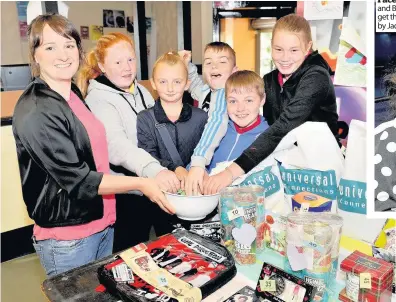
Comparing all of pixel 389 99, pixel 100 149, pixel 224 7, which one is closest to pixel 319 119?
pixel 389 99

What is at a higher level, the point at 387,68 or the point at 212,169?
the point at 387,68

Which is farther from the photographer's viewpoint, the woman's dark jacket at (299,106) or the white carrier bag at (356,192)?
the woman's dark jacket at (299,106)

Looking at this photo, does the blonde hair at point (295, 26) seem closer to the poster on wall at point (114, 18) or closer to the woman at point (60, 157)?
the woman at point (60, 157)

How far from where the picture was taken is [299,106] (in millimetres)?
1387

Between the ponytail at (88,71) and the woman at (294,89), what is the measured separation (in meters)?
0.71

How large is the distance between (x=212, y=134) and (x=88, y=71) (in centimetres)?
59

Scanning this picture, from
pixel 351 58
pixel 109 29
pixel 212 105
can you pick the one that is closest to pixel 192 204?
pixel 212 105

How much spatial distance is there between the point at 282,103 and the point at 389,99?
1.33ft

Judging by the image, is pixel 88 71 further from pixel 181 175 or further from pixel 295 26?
pixel 295 26

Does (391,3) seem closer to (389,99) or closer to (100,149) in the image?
(389,99)

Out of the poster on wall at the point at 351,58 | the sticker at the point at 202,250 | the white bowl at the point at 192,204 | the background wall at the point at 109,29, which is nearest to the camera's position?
the sticker at the point at 202,250

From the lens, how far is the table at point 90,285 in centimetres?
95

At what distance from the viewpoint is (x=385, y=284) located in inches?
35.1

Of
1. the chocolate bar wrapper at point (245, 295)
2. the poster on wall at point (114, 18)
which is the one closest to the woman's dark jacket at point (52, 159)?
the chocolate bar wrapper at point (245, 295)
